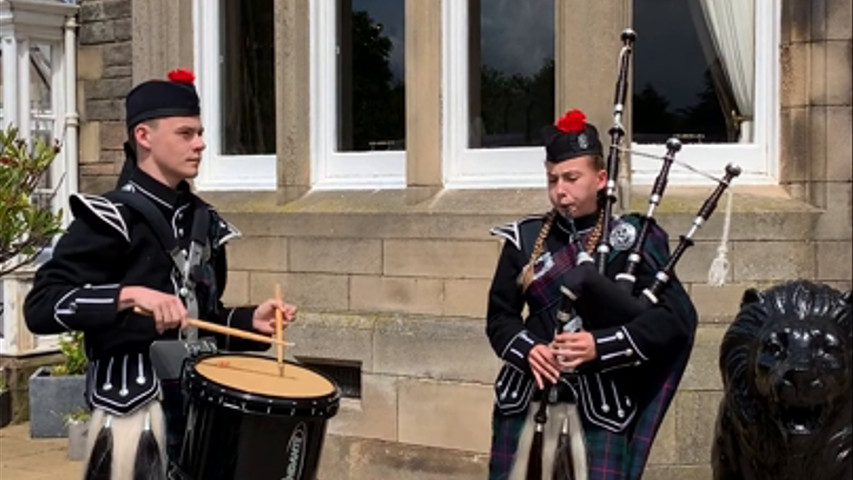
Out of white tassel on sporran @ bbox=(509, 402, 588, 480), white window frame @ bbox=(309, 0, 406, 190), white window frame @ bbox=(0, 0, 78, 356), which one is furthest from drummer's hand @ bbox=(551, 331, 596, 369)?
white window frame @ bbox=(0, 0, 78, 356)

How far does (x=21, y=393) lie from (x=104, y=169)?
181 centimetres

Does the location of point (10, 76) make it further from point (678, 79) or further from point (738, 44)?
point (738, 44)

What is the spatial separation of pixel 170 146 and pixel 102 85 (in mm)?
5177

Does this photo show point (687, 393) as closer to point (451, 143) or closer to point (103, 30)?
point (451, 143)

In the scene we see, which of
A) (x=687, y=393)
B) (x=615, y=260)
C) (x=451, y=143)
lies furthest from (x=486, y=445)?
(x=615, y=260)

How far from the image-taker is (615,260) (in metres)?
3.57

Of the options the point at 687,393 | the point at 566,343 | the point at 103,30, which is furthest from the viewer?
the point at 103,30

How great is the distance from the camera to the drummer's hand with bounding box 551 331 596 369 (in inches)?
133

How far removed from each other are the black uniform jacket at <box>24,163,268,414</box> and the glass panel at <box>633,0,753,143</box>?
11.2ft

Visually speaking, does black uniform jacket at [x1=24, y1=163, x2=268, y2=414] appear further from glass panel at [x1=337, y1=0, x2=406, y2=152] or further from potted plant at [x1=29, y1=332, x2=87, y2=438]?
potted plant at [x1=29, y1=332, x2=87, y2=438]

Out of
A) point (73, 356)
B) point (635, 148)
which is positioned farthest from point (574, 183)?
point (73, 356)

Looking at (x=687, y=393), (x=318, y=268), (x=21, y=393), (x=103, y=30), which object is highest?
(x=103, y=30)

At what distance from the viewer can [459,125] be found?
6605 mm

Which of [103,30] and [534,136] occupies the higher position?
[103,30]
